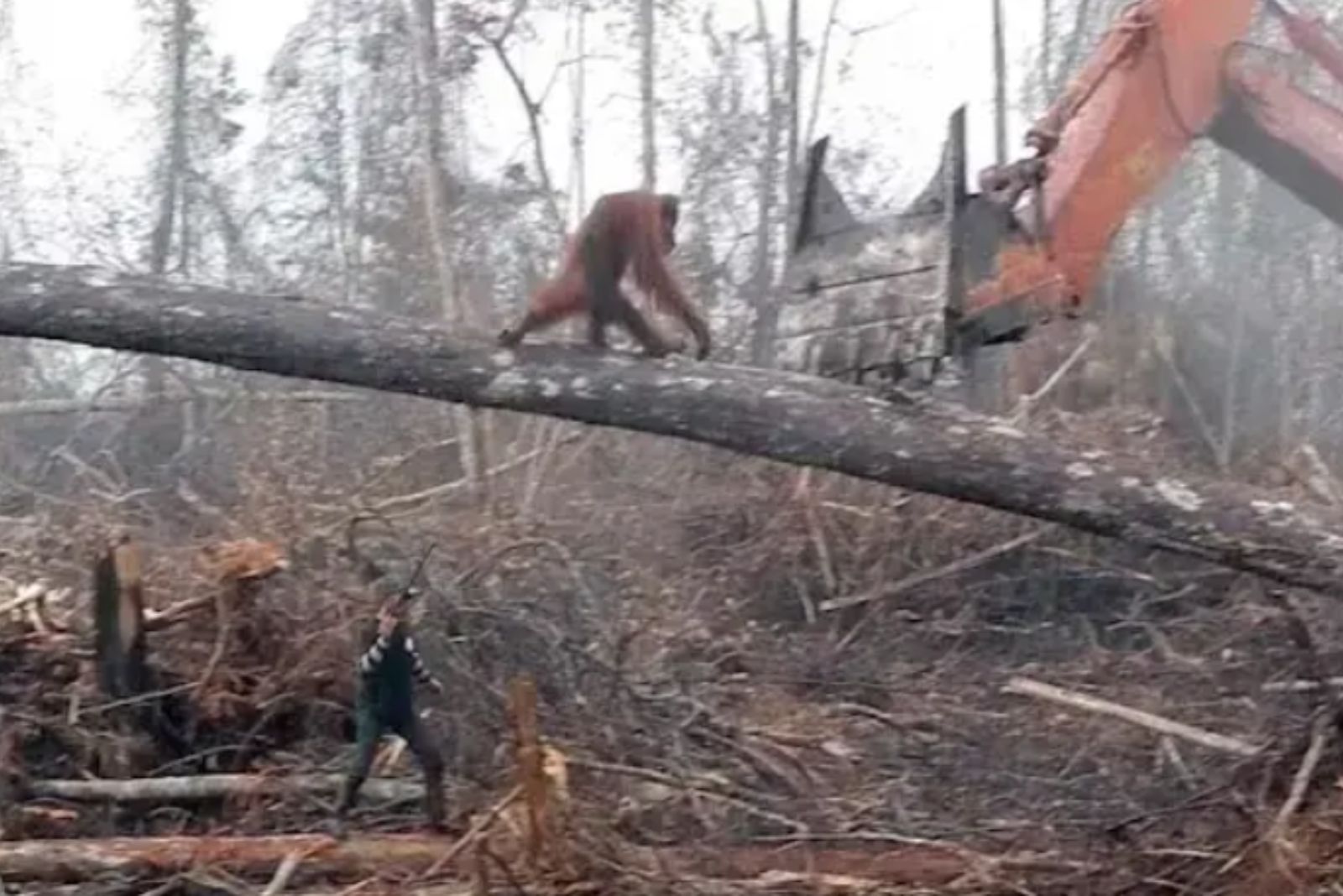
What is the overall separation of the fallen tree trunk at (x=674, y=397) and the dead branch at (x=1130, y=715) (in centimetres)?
182

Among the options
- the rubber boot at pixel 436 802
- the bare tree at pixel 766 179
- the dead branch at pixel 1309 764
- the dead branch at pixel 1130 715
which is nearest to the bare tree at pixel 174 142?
the bare tree at pixel 766 179

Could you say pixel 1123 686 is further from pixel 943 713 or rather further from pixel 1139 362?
pixel 1139 362

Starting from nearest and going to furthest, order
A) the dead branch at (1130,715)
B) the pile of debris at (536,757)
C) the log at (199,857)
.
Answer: the pile of debris at (536,757), the log at (199,857), the dead branch at (1130,715)

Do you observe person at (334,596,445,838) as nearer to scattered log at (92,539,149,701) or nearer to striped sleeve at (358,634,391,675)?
striped sleeve at (358,634,391,675)

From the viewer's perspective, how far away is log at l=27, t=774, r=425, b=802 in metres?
8.06

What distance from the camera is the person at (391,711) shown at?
298 inches

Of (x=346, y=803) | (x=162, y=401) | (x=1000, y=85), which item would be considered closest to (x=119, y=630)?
(x=346, y=803)

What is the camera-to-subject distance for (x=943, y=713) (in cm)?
934

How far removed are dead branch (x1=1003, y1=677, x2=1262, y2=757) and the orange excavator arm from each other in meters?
1.72

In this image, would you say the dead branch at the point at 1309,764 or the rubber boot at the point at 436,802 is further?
the rubber boot at the point at 436,802

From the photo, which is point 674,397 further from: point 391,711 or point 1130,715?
point 1130,715

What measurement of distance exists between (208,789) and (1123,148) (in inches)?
165

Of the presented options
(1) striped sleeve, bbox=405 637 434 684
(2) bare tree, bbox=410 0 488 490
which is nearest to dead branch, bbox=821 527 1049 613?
(1) striped sleeve, bbox=405 637 434 684

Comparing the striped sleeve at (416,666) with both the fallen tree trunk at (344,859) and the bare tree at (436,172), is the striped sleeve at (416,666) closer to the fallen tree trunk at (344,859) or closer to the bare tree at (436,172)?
the fallen tree trunk at (344,859)
